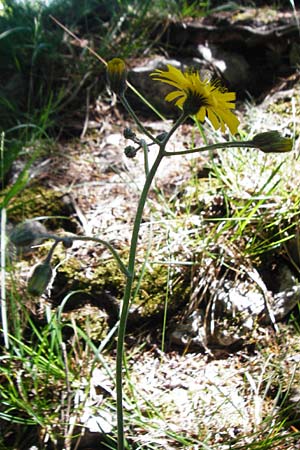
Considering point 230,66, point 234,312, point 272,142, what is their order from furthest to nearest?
point 230,66 < point 234,312 < point 272,142

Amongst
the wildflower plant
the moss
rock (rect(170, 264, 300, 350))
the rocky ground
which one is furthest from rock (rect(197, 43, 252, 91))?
the wildflower plant

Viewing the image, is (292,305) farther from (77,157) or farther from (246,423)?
(77,157)

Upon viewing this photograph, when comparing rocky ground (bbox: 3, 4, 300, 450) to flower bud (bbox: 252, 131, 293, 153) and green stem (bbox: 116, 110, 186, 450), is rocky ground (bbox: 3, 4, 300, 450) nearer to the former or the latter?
green stem (bbox: 116, 110, 186, 450)

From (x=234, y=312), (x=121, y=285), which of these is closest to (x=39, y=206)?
(x=121, y=285)

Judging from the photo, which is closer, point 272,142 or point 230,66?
point 272,142

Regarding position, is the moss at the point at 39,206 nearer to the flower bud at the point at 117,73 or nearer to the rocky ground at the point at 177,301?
the rocky ground at the point at 177,301

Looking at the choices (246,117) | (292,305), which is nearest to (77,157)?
(246,117)

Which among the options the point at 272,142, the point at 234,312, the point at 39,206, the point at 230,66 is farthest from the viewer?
the point at 230,66

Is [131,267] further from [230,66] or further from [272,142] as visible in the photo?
[230,66]

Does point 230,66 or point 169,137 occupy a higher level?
point 230,66
